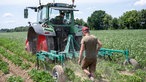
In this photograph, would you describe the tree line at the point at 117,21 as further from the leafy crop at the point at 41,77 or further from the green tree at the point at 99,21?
the leafy crop at the point at 41,77

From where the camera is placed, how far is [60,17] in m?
11.0

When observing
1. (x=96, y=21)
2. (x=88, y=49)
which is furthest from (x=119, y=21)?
(x=88, y=49)

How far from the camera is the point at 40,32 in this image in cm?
1013

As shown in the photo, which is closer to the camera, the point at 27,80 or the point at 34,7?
the point at 27,80

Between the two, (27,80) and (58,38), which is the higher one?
(58,38)

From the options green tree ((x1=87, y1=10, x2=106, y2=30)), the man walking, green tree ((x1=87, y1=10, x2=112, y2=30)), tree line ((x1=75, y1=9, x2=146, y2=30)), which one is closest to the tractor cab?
the man walking

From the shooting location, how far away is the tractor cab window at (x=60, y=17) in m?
10.9

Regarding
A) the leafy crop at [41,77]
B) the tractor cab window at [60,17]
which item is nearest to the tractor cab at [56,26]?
the tractor cab window at [60,17]

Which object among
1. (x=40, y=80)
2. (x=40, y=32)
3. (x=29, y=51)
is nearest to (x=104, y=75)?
(x=40, y=80)

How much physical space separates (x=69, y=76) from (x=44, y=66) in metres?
1.87

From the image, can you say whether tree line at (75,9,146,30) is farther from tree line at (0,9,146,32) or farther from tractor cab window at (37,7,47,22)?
tractor cab window at (37,7,47,22)

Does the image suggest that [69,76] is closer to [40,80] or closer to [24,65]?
[40,80]

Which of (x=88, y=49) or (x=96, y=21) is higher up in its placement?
(x=88, y=49)

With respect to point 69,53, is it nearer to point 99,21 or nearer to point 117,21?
point 117,21
